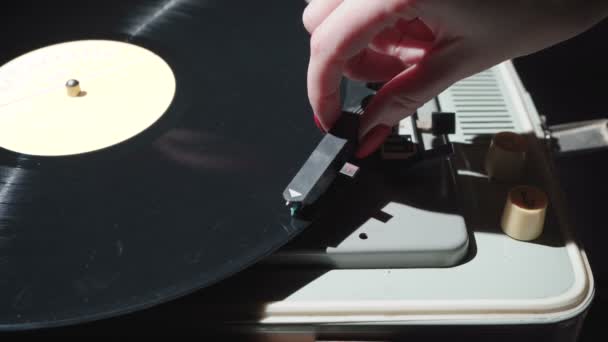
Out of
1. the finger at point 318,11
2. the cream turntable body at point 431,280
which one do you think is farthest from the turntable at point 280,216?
the finger at point 318,11

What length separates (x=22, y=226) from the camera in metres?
0.63

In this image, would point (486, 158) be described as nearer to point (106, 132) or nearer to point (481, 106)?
point (481, 106)

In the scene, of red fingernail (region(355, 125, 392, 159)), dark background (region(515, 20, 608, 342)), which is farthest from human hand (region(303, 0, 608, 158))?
dark background (region(515, 20, 608, 342))

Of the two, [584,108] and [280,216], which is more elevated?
[280,216]

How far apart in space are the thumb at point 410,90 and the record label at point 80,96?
326 mm

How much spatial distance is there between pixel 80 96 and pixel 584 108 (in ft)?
3.24

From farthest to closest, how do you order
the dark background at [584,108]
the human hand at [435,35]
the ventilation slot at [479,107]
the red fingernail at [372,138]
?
the dark background at [584,108] → the ventilation slot at [479,107] → the red fingernail at [372,138] → the human hand at [435,35]

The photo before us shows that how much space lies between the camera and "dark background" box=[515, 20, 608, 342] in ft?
3.00

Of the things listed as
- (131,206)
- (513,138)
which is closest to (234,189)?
(131,206)

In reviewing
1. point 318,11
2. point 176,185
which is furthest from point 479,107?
point 176,185

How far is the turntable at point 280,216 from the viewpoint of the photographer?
0.57 m

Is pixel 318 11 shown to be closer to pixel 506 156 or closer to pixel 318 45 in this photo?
pixel 318 45

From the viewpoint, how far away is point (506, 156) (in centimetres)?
68

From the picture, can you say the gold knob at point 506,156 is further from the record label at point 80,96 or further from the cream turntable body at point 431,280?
the record label at point 80,96
